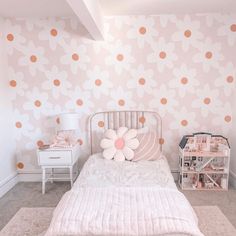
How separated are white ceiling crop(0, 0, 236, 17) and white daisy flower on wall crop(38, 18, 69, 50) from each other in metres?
0.14

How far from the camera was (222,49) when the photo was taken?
313cm

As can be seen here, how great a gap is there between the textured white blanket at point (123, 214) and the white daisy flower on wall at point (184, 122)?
1507mm

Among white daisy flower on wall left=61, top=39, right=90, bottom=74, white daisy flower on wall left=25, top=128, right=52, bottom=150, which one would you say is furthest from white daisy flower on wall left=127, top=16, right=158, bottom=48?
white daisy flower on wall left=25, top=128, right=52, bottom=150

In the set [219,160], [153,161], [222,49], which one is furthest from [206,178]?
[222,49]

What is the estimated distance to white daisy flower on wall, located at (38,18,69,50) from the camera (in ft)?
10.4

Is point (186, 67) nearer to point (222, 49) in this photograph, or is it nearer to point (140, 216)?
point (222, 49)

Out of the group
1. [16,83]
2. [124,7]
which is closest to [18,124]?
[16,83]

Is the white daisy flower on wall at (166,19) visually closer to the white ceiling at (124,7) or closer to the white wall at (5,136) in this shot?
the white ceiling at (124,7)

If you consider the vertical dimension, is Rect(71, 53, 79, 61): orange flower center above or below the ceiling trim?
below

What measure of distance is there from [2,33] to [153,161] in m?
2.73

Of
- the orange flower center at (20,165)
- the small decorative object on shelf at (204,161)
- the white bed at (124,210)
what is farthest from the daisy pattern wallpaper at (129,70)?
the white bed at (124,210)

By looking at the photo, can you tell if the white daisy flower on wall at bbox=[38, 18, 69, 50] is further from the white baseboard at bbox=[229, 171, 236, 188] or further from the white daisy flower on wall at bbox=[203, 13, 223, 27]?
the white baseboard at bbox=[229, 171, 236, 188]

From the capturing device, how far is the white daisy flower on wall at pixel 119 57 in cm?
317

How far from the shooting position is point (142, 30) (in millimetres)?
3137
